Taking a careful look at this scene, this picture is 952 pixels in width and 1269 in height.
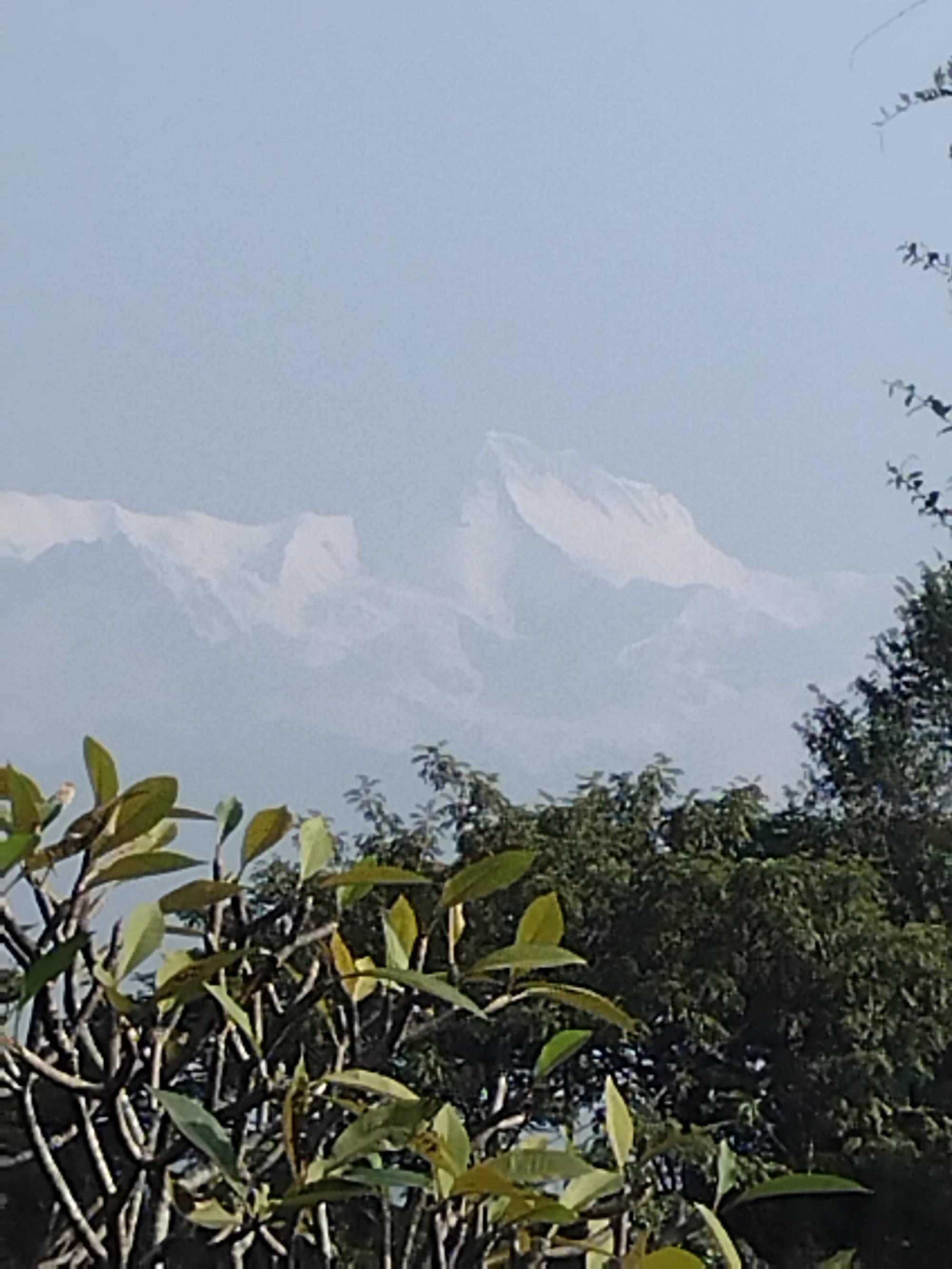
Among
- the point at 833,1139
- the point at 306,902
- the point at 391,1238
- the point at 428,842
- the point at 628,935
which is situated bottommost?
the point at 391,1238

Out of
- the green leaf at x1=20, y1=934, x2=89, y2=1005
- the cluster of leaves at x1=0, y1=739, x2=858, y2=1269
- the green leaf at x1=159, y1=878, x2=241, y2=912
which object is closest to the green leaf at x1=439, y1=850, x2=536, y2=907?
the cluster of leaves at x1=0, y1=739, x2=858, y2=1269

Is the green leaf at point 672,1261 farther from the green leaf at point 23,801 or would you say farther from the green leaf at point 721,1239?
the green leaf at point 23,801

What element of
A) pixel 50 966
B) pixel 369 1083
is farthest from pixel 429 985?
pixel 50 966

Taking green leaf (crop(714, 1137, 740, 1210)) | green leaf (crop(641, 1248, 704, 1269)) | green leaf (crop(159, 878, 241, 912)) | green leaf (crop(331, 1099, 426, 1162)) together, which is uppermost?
green leaf (crop(159, 878, 241, 912))

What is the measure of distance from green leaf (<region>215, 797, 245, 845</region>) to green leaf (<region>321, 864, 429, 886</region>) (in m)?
0.06

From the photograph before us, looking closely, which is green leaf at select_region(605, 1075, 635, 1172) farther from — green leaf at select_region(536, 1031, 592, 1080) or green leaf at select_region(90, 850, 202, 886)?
green leaf at select_region(90, 850, 202, 886)

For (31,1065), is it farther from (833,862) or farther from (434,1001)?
(833,862)

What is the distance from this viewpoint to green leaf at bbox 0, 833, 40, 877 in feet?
2.33

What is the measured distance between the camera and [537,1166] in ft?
2.67

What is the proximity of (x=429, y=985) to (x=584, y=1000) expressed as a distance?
0.38ft

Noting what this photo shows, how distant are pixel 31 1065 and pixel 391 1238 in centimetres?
25

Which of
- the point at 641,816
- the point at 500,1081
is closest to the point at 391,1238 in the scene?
the point at 500,1081

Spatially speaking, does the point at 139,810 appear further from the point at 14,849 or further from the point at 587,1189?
the point at 587,1189

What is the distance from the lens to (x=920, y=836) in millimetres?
7109
